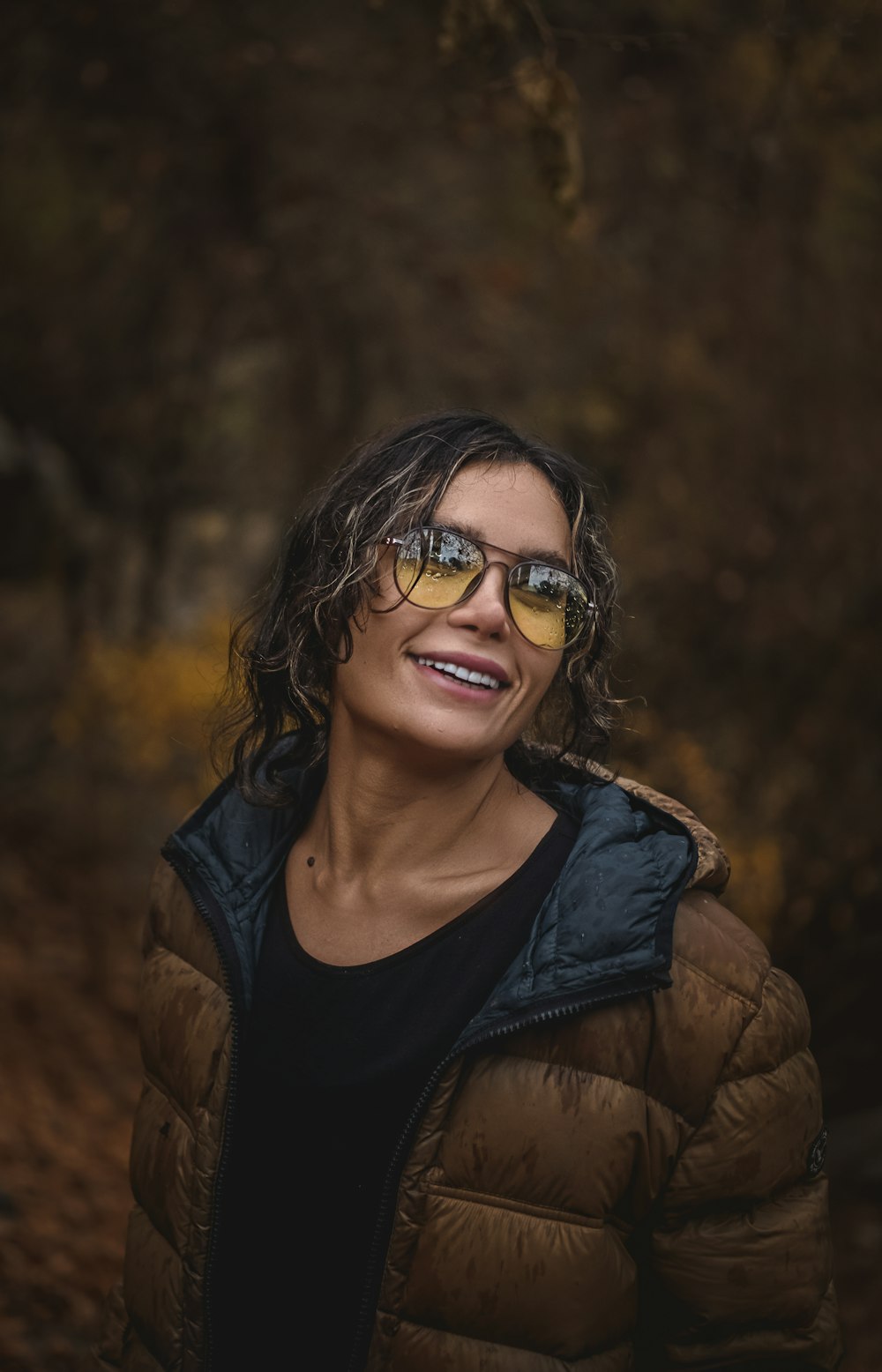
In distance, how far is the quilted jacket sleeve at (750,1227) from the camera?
1.69 m

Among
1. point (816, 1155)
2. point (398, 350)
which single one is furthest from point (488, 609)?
point (398, 350)

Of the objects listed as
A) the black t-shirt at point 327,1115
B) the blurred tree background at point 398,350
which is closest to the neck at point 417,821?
the black t-shirt at point 327,1115

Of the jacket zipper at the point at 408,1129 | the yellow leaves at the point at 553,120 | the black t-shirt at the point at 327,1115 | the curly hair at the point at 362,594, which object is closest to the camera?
the jacket zipper at the point at 408,1129

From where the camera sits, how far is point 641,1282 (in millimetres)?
1805

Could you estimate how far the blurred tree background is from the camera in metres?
5.20

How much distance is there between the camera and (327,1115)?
1766 mm

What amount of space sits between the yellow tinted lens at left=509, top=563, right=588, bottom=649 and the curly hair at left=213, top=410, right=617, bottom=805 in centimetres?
17

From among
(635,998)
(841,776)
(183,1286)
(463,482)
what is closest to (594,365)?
(841,776)

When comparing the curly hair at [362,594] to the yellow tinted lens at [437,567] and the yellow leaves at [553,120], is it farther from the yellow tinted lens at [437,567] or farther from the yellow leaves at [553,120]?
the yellow leaves at [553,120]

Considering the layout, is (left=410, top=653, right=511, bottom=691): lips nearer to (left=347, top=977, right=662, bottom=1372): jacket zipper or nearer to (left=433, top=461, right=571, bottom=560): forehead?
(left=433, top=461, right=571, bottom=560): forehead

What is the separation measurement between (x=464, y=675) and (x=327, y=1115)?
83 centimetres

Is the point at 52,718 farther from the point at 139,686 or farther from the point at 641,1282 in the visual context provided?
the point at 641,1282

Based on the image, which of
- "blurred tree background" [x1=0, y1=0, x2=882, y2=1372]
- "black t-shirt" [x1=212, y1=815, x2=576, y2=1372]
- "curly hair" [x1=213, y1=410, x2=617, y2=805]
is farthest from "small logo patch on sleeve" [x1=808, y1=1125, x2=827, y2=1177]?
"blurred tree background" [x1=0, y1=0, x2=882, y2=1372]

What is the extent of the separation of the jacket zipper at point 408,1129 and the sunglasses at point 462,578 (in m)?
0.64
